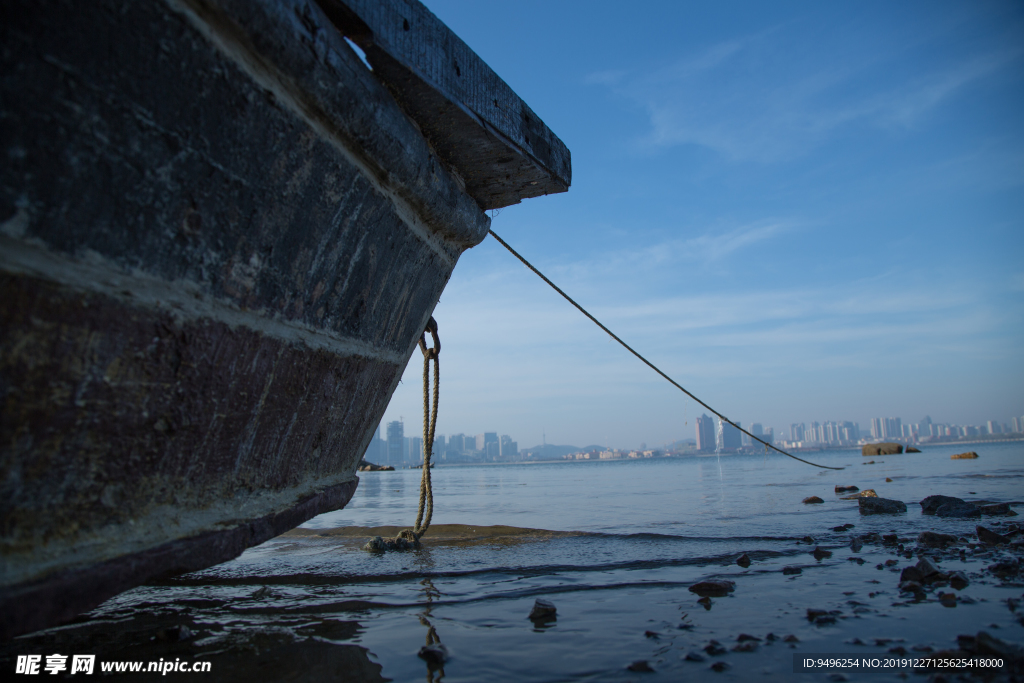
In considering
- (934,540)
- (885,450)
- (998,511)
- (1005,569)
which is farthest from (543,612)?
(885,450)

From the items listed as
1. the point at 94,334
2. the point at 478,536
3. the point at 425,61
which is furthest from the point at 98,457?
the point at 478,536

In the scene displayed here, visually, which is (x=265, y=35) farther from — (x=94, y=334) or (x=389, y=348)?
(x=389, y=348)

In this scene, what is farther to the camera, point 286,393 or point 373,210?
point 373,210

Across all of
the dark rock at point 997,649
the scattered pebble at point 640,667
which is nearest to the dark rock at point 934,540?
the dark rock at point 997,649

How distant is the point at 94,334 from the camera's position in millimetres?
1322

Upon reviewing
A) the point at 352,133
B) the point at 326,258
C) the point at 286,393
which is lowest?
the point at 286,393

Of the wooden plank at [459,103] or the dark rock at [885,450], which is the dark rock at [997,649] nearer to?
the wooden plank at [459,103]

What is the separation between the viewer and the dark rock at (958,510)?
6.68 m

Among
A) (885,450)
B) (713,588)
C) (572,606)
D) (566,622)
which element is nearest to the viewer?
(566,622)

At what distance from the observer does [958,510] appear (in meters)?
6.80

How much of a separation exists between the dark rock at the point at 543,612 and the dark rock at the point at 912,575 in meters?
2.35

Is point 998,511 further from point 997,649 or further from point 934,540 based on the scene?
point 997,649

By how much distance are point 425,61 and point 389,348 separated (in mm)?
1400

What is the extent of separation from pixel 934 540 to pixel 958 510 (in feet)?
9.13
